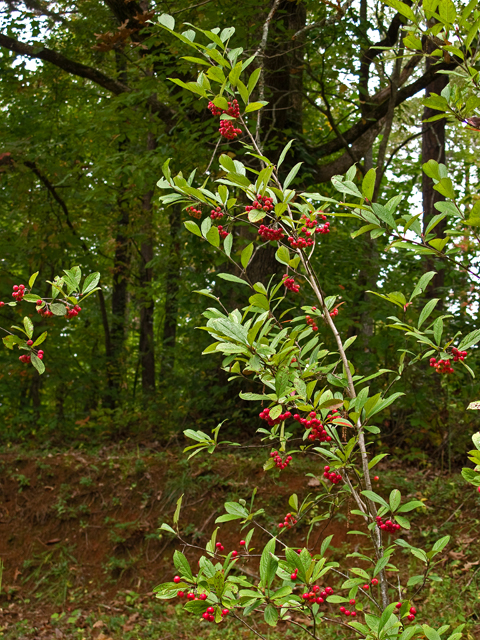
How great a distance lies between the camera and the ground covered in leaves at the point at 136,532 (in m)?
4.22

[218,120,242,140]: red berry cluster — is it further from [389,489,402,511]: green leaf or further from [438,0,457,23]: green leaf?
[389,489,402,511]: green leaf

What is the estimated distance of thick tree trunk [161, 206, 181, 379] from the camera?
25.8ft

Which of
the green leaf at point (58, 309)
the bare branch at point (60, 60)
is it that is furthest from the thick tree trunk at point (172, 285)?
the green leaf at point (58, 309)

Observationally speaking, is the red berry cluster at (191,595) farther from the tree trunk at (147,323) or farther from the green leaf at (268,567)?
the tree trunk at (147,323)

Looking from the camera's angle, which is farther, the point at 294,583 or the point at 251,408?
the point at 251,408

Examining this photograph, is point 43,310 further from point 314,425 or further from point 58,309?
point 314,425

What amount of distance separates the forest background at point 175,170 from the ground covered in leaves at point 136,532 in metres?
0.99

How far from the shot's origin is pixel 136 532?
214 inches

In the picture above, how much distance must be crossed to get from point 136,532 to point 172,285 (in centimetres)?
405

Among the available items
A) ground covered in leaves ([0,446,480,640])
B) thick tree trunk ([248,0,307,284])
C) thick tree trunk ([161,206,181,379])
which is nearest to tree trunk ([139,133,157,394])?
thick tree trunk ([161,206,181,379])

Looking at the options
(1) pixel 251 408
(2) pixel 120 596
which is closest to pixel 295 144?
(1) pixel 251 408

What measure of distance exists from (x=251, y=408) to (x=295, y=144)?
10.1 feet

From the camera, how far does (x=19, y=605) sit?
195 inches

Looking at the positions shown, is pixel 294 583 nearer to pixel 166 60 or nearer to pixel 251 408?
pixel 251 408
